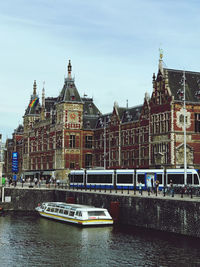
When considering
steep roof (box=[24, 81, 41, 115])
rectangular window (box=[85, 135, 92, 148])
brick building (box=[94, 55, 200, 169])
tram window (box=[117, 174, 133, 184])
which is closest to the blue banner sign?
steep roof (box=[24, 81, 41, 115])

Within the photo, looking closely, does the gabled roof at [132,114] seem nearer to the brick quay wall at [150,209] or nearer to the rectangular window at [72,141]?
the rectangular window at [72,141]

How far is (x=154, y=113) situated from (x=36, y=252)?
47191mm

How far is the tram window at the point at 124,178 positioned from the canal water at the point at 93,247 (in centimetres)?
1357

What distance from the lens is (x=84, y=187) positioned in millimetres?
75062

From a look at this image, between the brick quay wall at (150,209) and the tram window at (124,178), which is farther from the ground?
the tram window at (124,178)

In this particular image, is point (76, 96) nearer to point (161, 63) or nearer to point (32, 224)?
point (161, 63)

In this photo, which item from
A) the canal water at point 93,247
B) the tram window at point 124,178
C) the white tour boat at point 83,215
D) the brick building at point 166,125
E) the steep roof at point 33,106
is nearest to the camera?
the canal water at point 93,247

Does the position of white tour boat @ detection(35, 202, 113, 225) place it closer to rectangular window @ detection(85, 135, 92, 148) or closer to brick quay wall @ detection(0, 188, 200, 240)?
brick quay wall @ detection(0, 188, 200, 240)

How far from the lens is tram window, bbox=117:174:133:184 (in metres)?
64.4

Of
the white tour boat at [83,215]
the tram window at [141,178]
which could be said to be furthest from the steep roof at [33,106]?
the white tour boat at [83,215]

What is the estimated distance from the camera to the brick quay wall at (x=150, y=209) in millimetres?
42619

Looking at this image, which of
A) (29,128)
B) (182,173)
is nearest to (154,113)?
(182,173)

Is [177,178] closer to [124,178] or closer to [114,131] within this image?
[124,178]

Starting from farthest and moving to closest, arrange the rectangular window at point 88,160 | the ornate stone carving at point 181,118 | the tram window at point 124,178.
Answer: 1. the rectangular window at point 88,160
2. the ornate stone carving at point 181,118
3. the tram window at point 124,178
